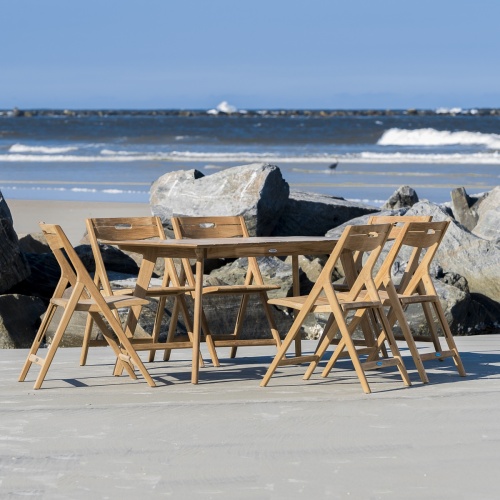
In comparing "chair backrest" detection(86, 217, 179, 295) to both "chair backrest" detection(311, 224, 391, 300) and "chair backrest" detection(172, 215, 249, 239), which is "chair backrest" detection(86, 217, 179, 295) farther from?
"chair backrest" detection(311, 224, 391, 300)

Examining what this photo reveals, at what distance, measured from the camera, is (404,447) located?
4.59 metres

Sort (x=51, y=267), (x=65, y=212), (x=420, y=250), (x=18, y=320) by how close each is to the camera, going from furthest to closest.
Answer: (x=65, y=212), (x=51, y=267), (x=18, y=320), (x=420, y=250)

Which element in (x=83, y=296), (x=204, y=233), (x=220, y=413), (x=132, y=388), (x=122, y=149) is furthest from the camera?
(x=122, y=149)

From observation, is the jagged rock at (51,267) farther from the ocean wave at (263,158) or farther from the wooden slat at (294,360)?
the ocean wave at (263,158)

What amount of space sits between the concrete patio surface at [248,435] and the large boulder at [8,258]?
2.12 metres

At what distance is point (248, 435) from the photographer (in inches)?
189

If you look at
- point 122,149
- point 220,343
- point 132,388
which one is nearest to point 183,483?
point 132,388

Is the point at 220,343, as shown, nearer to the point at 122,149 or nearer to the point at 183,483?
the point at 183,483

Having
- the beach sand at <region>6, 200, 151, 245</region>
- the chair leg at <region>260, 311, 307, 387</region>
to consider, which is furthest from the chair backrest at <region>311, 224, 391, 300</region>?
the beach sand at <region>6, 200, 151, 245</region>

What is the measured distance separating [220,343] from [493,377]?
5.26ft

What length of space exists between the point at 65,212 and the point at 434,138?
119 feet

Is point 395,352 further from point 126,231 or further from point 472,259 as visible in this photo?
point 472,259

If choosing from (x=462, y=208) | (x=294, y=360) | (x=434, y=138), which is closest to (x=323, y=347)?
(x=294, y=360)

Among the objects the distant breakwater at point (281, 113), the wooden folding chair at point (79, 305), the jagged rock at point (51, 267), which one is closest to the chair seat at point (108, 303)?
the wooden folding chair at point (79, 305)
